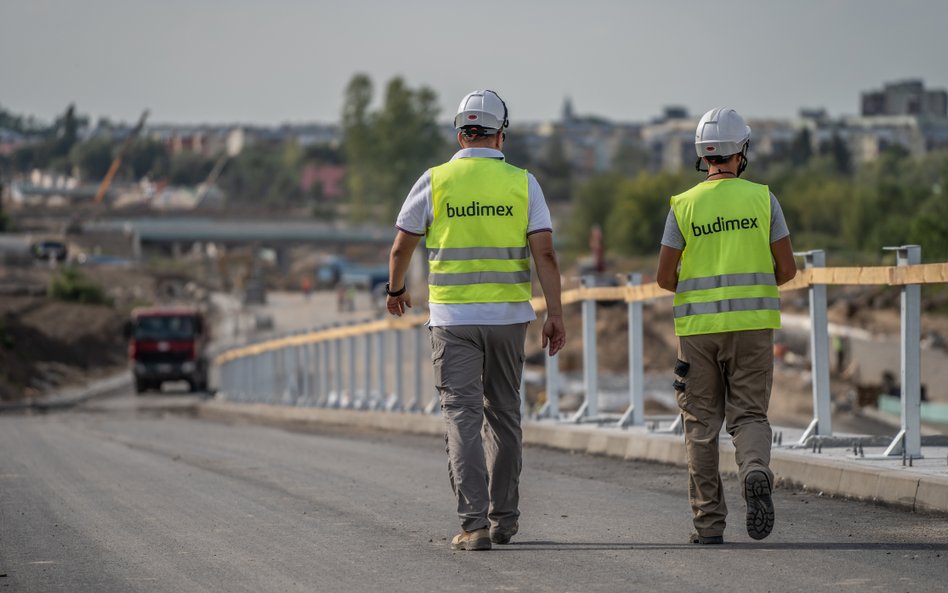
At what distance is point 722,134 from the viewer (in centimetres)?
847

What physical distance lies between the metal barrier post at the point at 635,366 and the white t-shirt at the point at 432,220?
5.53 metres

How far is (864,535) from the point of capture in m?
8.52

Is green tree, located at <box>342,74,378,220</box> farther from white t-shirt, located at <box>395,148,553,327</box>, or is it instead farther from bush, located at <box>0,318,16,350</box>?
white t-shirt, located at <box>395,148,553,327</box>

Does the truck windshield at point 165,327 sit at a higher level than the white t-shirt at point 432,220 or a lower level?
lower

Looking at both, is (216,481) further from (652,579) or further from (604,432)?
(652,579)

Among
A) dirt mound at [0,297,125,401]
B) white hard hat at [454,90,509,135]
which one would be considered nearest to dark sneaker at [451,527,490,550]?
white hard hat at [454,90,509,135]

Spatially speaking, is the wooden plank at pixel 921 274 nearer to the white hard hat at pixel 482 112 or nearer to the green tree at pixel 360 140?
the white hard hat at pixel 482 112

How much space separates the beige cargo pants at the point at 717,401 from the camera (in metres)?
8.24

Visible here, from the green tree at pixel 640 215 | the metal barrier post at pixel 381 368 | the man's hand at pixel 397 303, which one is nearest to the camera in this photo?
the man's hand at pixel 397 303

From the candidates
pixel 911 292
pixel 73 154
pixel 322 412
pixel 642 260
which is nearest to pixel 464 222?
pixel 911 292

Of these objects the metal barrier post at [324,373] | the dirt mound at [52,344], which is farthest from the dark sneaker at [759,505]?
the dirt mound at [52,344]

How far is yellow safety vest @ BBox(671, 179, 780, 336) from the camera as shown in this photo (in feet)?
27.5

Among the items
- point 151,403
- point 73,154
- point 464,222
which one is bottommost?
point 151,403

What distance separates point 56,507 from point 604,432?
5.29 meters
